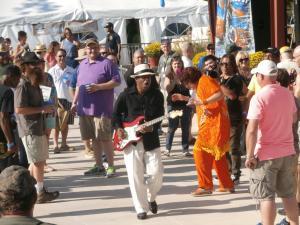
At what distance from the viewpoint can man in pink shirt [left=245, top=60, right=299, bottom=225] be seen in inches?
262

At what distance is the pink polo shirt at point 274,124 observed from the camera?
6.68 meters

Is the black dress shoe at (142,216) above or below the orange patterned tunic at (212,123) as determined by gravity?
below

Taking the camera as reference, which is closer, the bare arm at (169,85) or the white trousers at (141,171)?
the white trousers at (141,171)

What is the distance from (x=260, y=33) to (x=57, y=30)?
13.2m

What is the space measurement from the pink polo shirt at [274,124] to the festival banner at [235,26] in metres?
8.71

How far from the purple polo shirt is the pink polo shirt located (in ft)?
13.2

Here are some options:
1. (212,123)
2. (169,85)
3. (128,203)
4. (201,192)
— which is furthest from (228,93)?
(169,85)

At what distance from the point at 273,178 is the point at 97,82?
14.1 feet

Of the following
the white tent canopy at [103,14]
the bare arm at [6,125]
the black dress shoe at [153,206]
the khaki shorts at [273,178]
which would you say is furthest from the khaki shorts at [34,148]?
the white tent canopy at [103,14]

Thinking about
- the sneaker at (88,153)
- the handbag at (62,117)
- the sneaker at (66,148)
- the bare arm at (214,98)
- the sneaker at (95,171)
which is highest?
the bare arm at (214,98)

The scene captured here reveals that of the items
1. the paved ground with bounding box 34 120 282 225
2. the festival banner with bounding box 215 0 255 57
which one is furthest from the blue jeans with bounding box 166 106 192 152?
the festival banner with bounding box 215 0 255 57

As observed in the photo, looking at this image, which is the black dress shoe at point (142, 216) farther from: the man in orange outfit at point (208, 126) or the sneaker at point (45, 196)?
the sneaker at point (45, 196)

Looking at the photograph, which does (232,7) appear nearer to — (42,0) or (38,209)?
(38,209)

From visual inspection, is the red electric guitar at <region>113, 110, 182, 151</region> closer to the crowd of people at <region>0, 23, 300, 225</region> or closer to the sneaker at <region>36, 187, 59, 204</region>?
the crowd of people at <region>0, 23, 300, 225</region>
